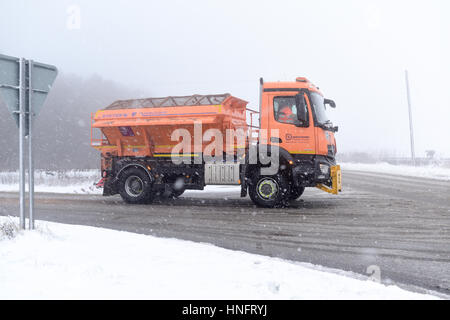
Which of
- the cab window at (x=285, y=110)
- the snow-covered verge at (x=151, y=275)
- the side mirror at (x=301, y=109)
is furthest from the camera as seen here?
the cab window at (x=285, y=110)

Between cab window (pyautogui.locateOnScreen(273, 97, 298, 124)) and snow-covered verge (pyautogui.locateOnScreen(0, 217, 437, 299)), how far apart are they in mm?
5056

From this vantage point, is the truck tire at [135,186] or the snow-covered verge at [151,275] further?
the truck tire at [135,186]

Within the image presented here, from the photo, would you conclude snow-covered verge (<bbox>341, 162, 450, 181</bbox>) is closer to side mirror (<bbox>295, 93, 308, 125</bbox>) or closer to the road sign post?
side mirror (<bbox>295, 93, 308, 125</bbox>)

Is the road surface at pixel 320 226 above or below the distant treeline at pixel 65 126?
below

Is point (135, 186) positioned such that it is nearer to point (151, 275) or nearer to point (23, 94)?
point (23, 94)

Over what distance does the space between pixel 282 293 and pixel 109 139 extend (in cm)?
913

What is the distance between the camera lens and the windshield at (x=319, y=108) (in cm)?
942

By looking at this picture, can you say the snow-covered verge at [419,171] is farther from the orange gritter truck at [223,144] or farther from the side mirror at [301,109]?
the side mirror at [301,109]

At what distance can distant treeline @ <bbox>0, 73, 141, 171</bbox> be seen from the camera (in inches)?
2965

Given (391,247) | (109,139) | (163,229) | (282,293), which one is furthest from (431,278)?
(109,139)

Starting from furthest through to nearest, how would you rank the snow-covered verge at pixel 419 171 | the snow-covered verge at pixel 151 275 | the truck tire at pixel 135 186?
the snow-covered verge at pixel 419 171, the truck tire at pixel 135 186, the snow-covered verge at pixel 151 275

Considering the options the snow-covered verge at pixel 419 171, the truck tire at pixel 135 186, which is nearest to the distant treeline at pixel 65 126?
the snow-covered verge at pixel 419 171

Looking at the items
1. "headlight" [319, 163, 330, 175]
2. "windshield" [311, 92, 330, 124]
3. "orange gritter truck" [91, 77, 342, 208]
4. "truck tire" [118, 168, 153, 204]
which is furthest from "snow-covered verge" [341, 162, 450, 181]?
"truck tire" [118, 168, 153, 204]

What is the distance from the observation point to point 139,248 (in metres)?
4.84
